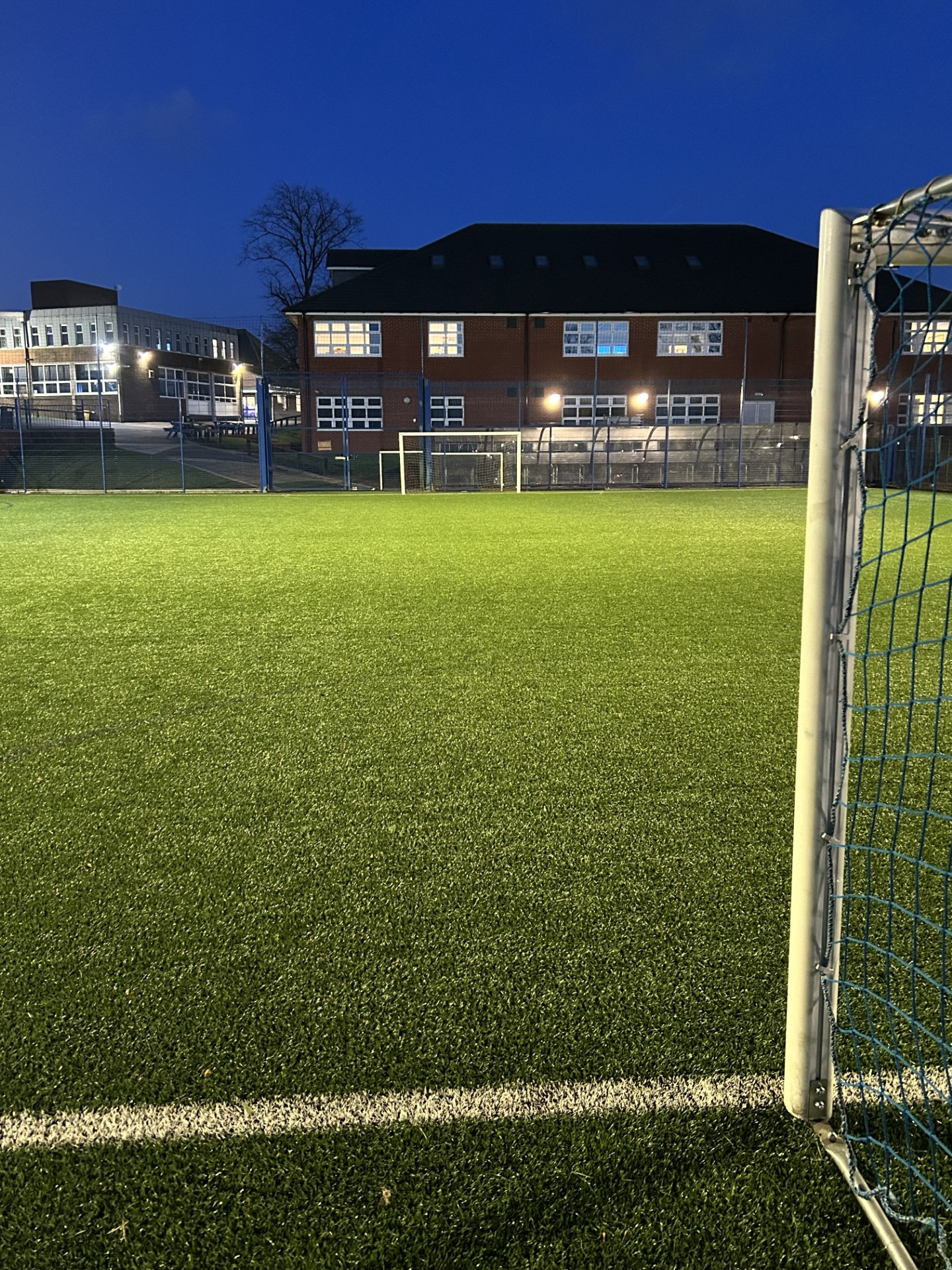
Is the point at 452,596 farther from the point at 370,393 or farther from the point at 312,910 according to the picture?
the point at 370,393

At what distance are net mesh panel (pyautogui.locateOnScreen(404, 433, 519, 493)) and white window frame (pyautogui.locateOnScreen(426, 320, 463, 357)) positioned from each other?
32.7 ft

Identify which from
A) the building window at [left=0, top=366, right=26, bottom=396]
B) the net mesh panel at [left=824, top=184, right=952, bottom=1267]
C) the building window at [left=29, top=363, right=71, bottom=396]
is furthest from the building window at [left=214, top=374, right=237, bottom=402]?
the net mesh panel at [left=824, top=184, right=952, bottom=1267]

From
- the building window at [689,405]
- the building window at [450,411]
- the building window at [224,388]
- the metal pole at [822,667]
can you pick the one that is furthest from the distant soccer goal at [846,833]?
the building window at [224,388]

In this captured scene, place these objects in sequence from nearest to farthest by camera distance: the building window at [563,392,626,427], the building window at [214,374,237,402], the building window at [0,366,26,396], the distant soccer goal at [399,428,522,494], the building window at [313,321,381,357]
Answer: the distant soccer goal at [399,428,522,494]
the building window at [563,392,626,427]
the building window at [313,321,381,357]
the building window at [0,366,26,396]
the building window at [214,374,237,402]

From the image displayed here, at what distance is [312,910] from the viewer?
2.83m

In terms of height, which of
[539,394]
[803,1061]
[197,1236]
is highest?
[539,394]

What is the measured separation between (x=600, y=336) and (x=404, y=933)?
115ft

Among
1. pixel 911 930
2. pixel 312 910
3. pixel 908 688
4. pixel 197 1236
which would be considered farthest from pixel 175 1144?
pixel 908 688

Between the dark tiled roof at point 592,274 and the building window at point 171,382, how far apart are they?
26998 mm

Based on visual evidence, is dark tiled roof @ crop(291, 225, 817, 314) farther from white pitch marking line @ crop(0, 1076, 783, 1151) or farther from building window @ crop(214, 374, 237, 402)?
white pitch marking line @ crop(0, 1076, 783, 1151)

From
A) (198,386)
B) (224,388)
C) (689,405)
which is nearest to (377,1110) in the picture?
(689,405)

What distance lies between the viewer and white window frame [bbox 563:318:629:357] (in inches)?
1384

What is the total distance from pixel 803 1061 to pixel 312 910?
1.49 metres

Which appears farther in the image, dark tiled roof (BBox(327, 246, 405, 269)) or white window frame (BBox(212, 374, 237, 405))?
white window frame (BBox(212, 374, 237, 405))
